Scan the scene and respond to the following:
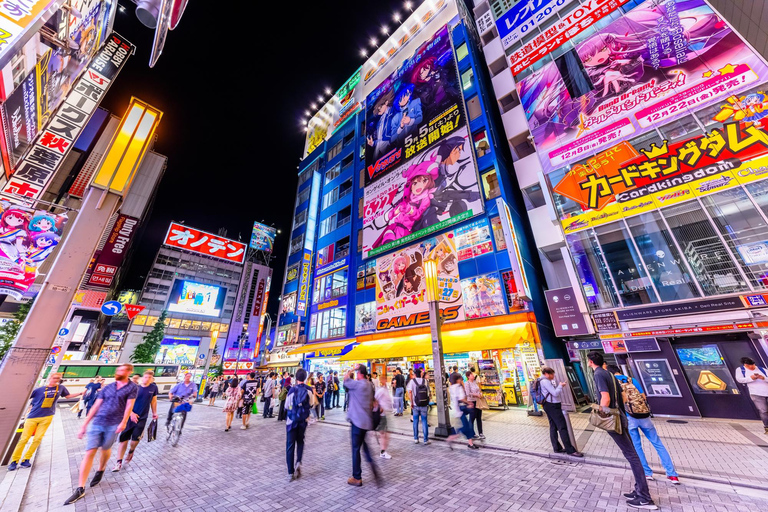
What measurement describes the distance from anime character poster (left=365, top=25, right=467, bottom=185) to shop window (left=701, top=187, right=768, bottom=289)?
12.7m

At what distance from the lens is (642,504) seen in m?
3.49

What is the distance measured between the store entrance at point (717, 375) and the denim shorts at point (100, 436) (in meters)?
16.1

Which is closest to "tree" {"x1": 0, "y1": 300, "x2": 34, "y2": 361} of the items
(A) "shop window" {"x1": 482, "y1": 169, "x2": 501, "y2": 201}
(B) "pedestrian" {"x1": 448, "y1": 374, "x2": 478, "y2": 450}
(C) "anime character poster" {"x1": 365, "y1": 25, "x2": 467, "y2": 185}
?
(C) "anime character poster" {"x1": 365, "y1": 25, "x2": 467, "y2": 185}

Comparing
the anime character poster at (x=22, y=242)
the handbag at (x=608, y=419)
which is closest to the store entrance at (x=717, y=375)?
the handbag at (x=608, y=419)

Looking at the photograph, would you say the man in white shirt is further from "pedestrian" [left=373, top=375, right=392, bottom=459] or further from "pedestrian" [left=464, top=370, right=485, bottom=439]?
"pedestrian" [left=373, top=375, right=392, bottom=459]

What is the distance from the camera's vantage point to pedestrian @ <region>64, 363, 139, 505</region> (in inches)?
174

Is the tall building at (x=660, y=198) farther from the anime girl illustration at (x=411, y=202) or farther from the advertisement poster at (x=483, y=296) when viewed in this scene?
the anime girl illustration at (x=411, y=202)

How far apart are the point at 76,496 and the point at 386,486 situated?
4.39 m

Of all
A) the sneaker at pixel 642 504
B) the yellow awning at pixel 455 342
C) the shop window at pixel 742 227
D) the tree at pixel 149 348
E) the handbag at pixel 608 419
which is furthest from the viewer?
the tree at pixel 149 348

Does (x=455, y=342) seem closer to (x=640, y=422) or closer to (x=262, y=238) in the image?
(x=640, y=422)

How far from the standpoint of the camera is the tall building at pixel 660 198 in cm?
947

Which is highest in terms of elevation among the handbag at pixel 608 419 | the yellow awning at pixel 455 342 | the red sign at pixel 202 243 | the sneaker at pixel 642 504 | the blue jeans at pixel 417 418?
the red sign at pixel 202 243

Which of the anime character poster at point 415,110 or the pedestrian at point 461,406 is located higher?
the anime character poster at point 415,110

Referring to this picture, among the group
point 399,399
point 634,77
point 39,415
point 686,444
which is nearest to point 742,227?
point 634,77
